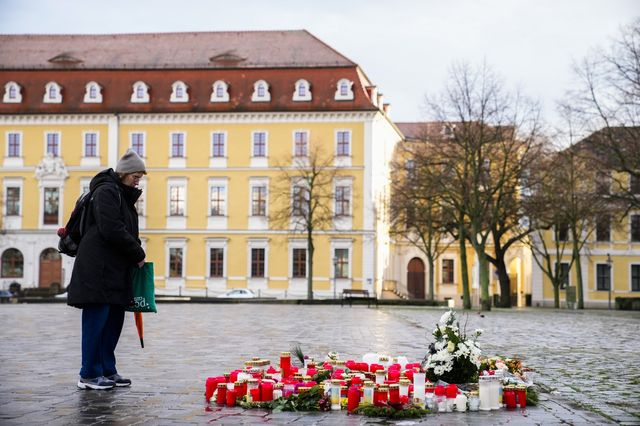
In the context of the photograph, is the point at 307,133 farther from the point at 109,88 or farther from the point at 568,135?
the point at 568,135

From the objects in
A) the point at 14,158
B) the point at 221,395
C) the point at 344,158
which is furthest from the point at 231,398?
the point at 14,158

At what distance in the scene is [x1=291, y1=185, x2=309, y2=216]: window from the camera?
185 feet

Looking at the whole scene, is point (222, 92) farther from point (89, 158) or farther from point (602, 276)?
point (602, 276)

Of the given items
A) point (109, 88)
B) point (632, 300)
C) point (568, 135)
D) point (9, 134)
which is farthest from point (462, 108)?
point (9, 134)

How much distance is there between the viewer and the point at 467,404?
7809 mm

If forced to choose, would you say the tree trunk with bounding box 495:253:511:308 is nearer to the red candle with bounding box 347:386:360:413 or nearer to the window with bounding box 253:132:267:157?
the window with bounding box 253:132:267:157

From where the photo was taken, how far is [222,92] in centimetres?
6122

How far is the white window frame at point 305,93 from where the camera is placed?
60.5 meters

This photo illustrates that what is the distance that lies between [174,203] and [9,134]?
467 inches

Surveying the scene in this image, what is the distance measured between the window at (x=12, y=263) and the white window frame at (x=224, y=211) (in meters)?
12.5

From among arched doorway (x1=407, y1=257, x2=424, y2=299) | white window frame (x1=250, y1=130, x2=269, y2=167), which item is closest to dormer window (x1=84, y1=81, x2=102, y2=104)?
white window frame (x1=250, y1=130, x2=269, y2=167)

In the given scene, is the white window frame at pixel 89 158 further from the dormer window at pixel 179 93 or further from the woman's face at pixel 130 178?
the woman's face at pixel 130 178

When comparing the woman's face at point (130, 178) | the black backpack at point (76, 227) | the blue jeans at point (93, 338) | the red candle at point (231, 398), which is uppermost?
the woman's face at point (130, 178)

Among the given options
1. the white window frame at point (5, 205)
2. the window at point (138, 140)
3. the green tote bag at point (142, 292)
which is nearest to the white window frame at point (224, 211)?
the window at point (138, 140)
